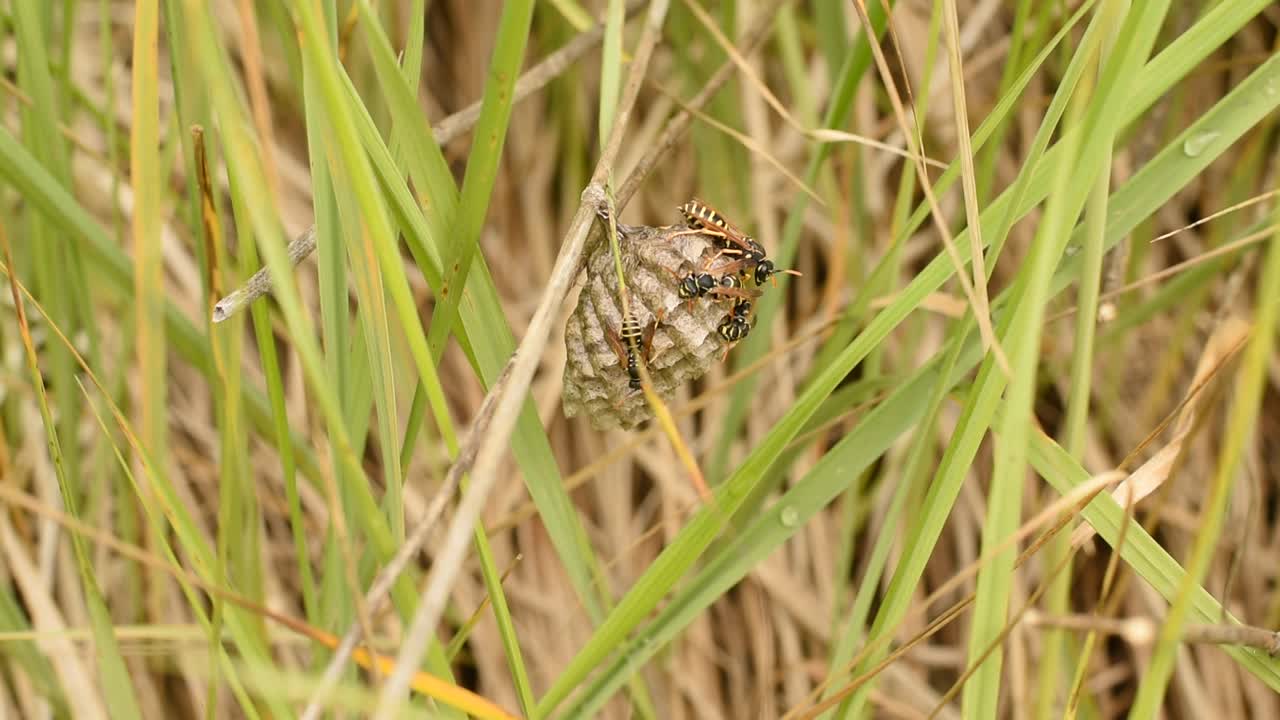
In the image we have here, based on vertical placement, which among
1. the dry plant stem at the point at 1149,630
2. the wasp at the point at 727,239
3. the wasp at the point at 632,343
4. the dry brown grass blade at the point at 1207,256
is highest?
the wasp at the point at 727,239

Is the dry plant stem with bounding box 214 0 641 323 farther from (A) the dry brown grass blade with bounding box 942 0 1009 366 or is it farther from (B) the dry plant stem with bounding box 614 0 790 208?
(A) the dry brown grass blade with bounding box 942 0 1009 366

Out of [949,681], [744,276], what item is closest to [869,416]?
[744,276]

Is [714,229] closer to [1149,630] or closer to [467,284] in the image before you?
[467,284]

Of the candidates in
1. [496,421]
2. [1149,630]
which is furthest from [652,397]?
[1149,630]

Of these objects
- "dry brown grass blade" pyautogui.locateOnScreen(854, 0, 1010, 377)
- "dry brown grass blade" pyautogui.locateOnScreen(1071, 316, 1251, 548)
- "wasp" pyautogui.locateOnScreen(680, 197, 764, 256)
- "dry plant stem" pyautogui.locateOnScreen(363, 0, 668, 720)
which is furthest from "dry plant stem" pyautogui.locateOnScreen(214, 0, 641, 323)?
"dry brown grass blade" pyautogui.locateOnScreen(1071, 316, 1251, 548)

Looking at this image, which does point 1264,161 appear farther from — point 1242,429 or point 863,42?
point 1242,429

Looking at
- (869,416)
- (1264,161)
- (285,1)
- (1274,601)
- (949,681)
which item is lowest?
(949,681)

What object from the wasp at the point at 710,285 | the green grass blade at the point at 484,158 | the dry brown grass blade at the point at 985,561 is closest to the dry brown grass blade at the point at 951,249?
the dry brown grass blade at the point at 985,561

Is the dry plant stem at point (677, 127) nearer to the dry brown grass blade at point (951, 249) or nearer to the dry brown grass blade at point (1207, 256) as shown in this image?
the dry brown grass blade at point (951, 249)
